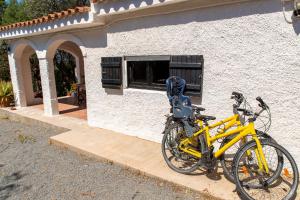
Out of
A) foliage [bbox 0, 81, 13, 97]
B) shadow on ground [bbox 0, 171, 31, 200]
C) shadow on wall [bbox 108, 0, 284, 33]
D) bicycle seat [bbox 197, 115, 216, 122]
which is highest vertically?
shadow on wall [bbox 108, 0, 284, 33]

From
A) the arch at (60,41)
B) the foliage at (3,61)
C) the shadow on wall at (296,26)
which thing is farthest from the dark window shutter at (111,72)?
the foliage at (3,61)

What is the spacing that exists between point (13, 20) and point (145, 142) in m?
14.5

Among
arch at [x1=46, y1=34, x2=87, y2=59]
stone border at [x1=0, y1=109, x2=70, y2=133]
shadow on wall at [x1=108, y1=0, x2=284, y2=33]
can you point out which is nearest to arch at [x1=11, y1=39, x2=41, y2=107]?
stone border at [x1=0, y1=109, x2=70, y2=133]

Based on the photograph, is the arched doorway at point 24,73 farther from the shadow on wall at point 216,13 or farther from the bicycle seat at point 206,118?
the bicycle seat at point 206,118

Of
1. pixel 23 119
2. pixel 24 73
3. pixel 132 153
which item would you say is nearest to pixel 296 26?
pixel 132 153

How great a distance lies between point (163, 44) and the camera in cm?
510

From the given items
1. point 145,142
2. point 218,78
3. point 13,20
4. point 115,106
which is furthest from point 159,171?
point 13,20

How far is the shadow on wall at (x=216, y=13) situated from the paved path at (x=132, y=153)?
270 cm

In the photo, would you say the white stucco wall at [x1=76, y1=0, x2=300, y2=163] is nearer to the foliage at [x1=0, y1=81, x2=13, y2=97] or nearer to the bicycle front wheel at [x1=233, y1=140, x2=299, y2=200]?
the bicycle front wheel at [x1=233, y1=140, x2=299, y2=200]

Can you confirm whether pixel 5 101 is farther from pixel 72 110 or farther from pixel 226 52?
pixel 226 52

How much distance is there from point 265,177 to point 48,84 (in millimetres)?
7179

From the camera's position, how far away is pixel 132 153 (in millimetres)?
5121

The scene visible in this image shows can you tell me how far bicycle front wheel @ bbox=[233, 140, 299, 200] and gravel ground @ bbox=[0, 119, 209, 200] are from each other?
773 millimetres

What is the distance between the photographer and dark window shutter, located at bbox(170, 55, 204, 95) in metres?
4.61
